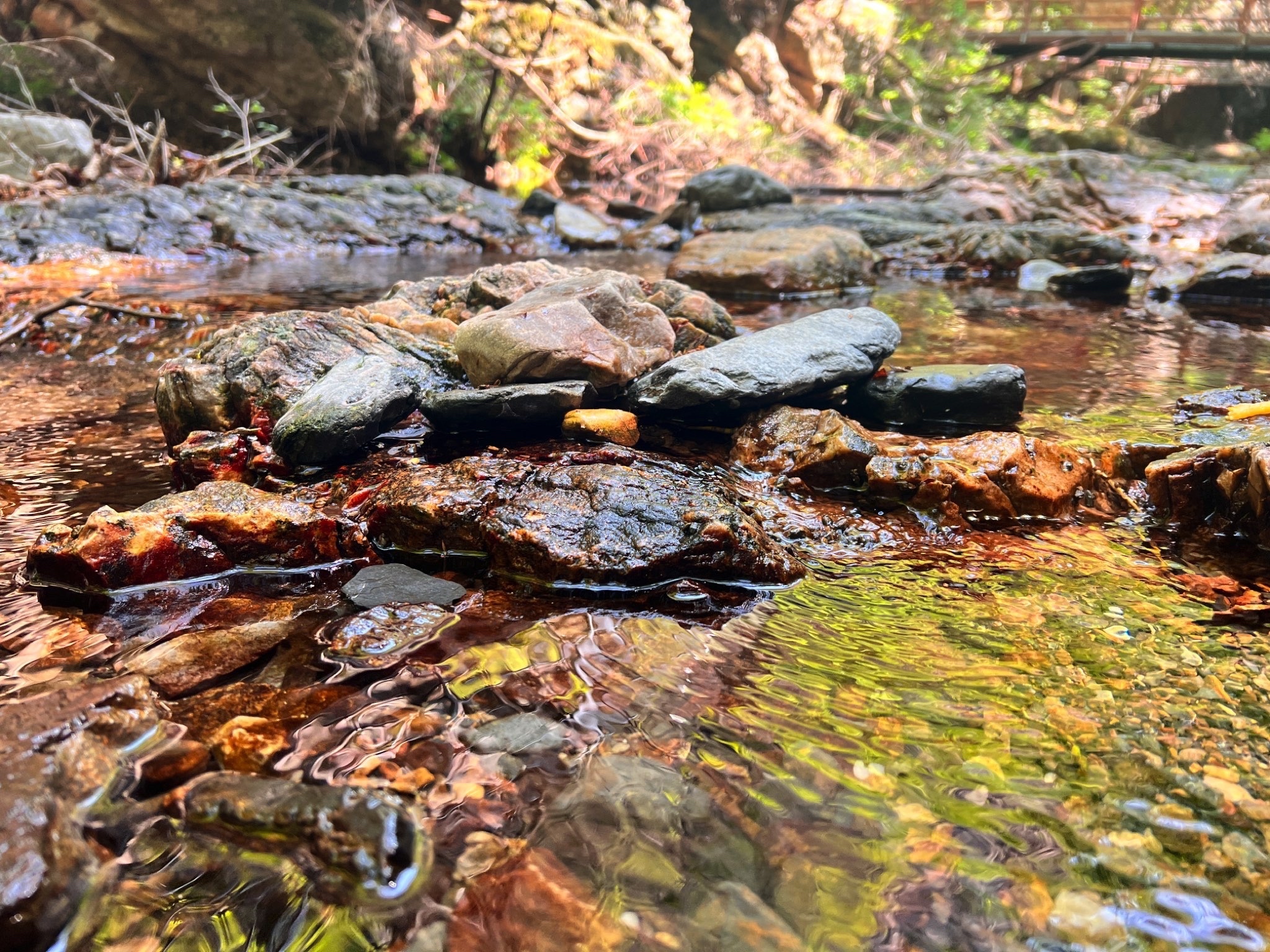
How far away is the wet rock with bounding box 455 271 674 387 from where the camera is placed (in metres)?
2.99

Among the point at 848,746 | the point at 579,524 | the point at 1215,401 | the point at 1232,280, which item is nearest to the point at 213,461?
the point at 579,524

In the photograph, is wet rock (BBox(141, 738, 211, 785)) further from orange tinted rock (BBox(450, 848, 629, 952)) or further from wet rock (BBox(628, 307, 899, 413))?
wet rock (BBox(628, 307, 899, 413))

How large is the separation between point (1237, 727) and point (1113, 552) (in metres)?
0.90

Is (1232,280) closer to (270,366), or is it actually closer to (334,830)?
(270,366)

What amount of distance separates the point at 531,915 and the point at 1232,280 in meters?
8.37

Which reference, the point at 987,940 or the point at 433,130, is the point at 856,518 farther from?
the point at 433,130

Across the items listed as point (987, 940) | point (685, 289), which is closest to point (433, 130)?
point (685, 289)

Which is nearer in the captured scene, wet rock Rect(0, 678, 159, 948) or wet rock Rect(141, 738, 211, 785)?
wet rock Rect(0, 678, 159, 948)

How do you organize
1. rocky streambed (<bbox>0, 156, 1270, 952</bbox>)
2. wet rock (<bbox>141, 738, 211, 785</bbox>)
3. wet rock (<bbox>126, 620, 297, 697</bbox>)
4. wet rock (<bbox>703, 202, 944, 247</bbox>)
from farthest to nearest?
wet rock (<bbox>703, 202, 944, 247</bbox>) < wet rock (<bbox>126, 620, 297, 697</bbox>) < wet rock (<bbox>141, 738, 211, 785</bbox>) < rocky streambed (<bbox>0, 156, 1270, 952</bbox>)

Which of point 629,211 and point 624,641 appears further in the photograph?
point 629,211

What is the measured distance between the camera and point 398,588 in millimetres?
2145

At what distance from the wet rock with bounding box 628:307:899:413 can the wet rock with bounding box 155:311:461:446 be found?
981 mm

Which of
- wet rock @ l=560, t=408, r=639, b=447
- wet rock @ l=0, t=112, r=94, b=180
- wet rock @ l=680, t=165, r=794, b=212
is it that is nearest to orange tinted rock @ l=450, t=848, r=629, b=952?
wet rock @ l=560, t=408, r=639, b=447

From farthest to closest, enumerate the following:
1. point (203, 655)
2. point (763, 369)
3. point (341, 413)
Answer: point (763, 369), point (341, 413), point (203, 655)
